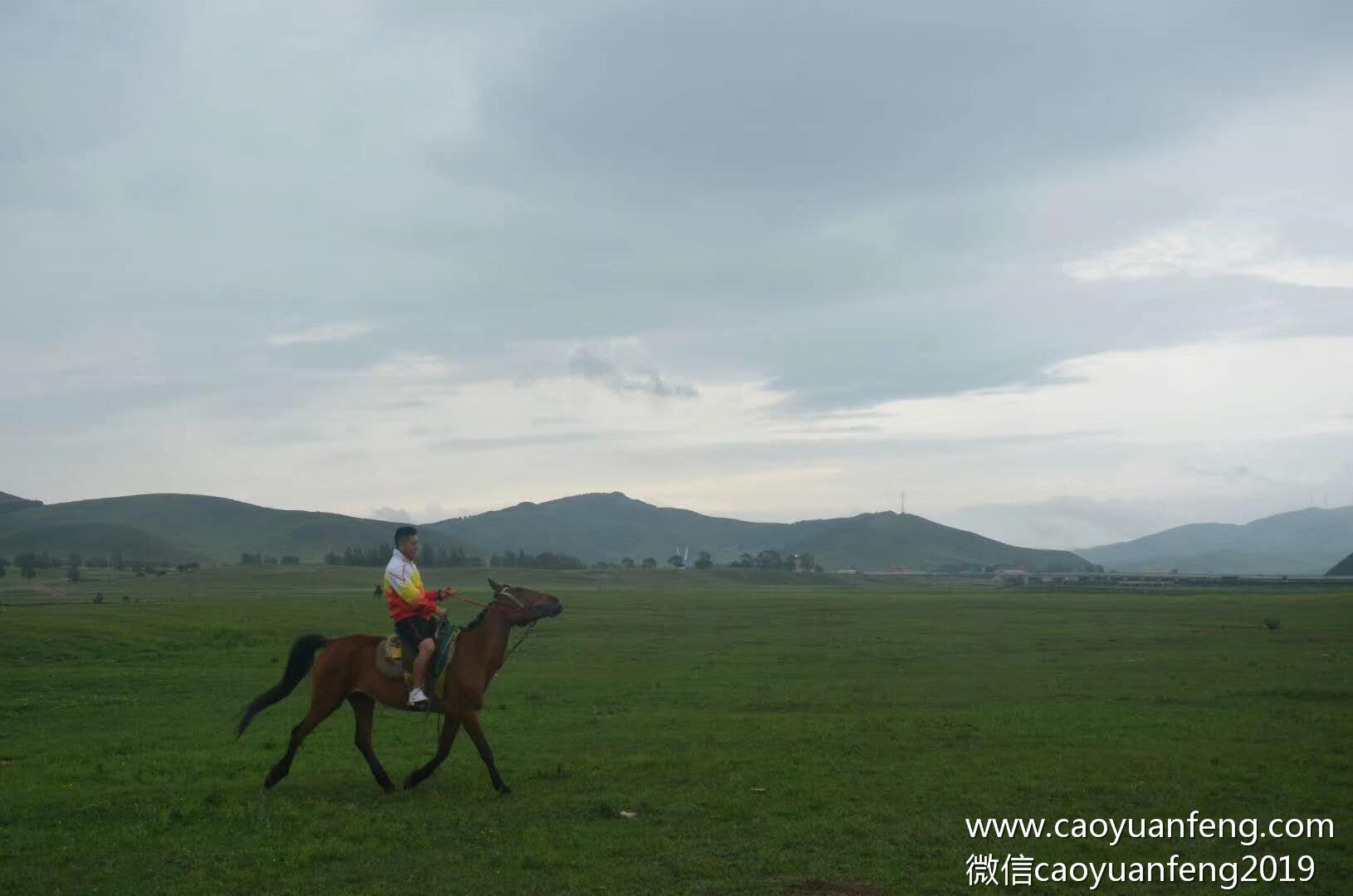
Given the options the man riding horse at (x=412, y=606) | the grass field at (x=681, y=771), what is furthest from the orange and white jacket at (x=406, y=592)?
the grass field at (x=681, y=771)

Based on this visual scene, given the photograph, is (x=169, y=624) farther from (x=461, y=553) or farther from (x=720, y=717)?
(x=461, y=553)

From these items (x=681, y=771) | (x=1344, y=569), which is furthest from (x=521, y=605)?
(x=1344, y=569)

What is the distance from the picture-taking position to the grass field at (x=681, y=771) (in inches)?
396

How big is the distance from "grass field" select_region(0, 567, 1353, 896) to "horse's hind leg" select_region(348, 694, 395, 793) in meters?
0.21

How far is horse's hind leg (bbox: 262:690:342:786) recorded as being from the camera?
13281 millimetres

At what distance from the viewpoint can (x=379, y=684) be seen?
13500 millimetres

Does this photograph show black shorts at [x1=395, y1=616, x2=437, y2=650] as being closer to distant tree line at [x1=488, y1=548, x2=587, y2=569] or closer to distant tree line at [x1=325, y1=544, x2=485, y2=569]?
distant tree line at [x1=325, y1=544, x2=485, y2=569]

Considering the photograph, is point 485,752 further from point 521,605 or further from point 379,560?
point 379,560

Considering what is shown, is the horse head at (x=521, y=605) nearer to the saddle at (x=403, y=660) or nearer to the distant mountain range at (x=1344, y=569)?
the saddle at (x=403, y=660)

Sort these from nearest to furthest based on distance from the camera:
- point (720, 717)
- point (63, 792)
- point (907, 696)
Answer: point (63, 792) → point (720, 717) → point (907, 696)

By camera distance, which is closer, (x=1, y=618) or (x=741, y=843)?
(x=741, y=843)

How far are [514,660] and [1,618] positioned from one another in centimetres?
2052

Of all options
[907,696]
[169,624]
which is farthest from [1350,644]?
[169,624]

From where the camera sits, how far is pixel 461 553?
181875 millimetres
